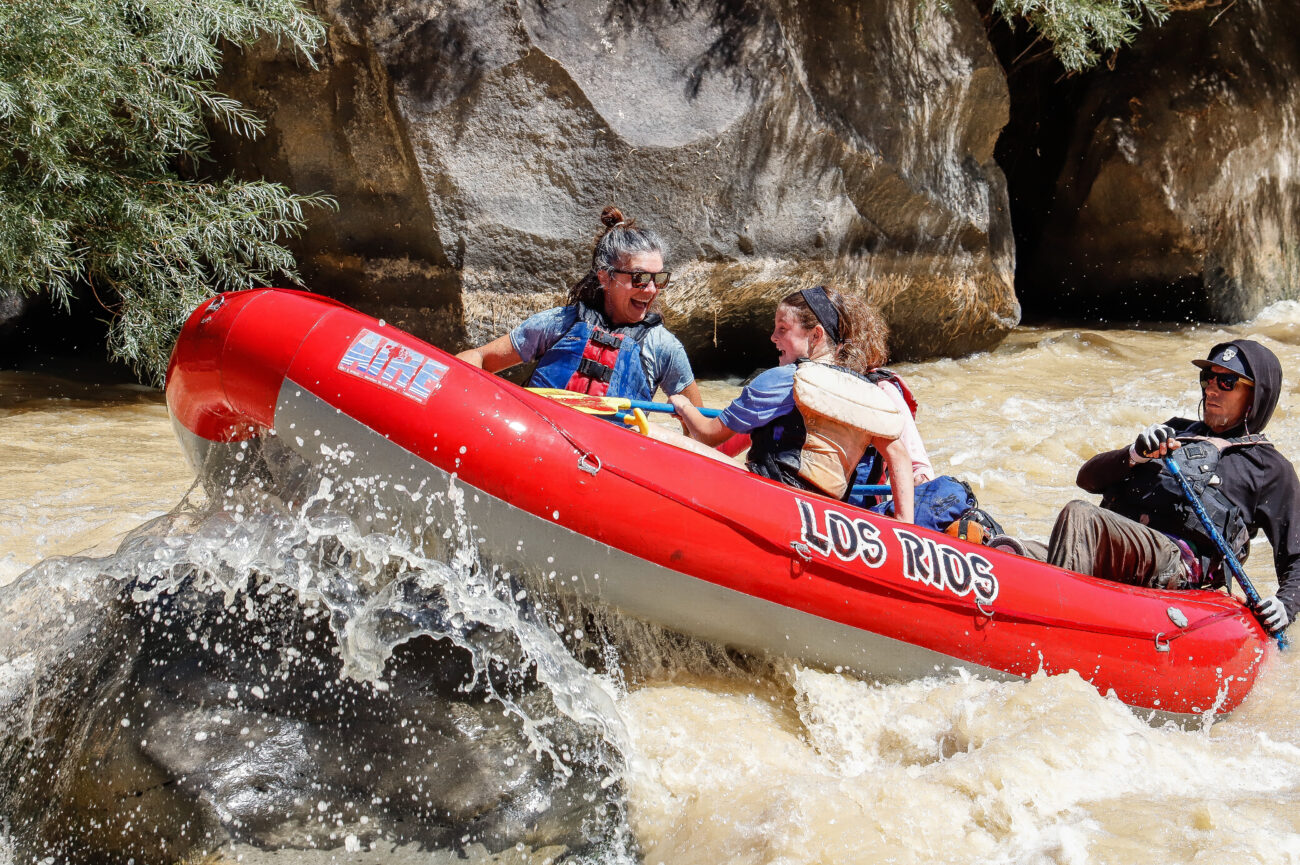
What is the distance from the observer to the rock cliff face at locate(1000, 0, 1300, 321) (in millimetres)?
8000

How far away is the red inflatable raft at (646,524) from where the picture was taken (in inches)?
106

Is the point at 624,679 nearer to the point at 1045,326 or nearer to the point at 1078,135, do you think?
the point at 1045,326

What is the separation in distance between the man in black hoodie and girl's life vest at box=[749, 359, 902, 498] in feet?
2.24

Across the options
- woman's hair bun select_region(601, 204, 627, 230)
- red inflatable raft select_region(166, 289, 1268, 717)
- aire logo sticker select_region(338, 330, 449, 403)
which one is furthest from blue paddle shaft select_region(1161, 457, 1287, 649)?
aire logo sticker select_region(338, 330, 449, 403)

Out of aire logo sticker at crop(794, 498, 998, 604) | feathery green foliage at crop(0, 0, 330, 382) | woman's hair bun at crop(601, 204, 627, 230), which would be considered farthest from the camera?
feathery green foliage at crop(0, 0, 330, 382)

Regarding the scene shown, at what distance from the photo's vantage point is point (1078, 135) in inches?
334

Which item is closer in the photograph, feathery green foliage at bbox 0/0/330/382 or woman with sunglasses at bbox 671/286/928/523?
woman with sunglasses at bbox 671/286/928/523

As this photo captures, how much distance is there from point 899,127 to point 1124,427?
7.21 ft

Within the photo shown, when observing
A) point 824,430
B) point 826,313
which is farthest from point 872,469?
point 826,313

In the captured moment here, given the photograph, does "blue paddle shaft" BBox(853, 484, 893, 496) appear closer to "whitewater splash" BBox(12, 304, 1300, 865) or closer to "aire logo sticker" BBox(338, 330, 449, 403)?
"whitewater splash" BBox(12, 304, 1300, 865)

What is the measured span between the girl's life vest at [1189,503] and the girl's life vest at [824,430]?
33.7 inches

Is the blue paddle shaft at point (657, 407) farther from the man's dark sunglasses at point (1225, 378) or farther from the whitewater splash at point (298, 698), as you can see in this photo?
the man's dark sunglasses at point (1225, 378)

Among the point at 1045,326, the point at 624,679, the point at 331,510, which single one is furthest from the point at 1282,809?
the point at 1045,326

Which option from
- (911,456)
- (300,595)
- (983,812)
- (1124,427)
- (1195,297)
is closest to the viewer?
(983,812)
